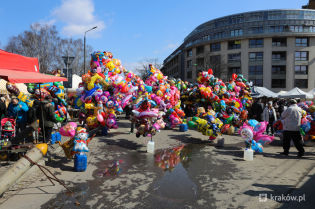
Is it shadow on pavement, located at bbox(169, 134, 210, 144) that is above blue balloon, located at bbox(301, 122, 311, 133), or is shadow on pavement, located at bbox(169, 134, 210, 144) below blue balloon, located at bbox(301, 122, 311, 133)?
below

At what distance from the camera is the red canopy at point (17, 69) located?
425 cm

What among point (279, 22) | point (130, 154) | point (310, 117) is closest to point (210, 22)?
point (279, 22)

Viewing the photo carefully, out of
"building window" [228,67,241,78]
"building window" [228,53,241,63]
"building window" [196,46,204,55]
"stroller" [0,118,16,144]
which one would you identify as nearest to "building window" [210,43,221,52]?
"building window" [196,46,204,55]

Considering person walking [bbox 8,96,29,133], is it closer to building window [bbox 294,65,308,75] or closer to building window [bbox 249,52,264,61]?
building window [bbox 249,52,264,61]

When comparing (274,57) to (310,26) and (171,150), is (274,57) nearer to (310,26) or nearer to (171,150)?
(310,26)

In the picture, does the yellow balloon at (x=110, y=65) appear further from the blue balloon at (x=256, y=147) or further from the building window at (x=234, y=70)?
the building window at (x=234, y=70)

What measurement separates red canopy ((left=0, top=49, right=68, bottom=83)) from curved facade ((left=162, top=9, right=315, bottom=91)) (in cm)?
3448

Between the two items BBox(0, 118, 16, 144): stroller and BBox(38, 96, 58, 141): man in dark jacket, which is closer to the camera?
BBox(0, 118, 16, 144): stroller

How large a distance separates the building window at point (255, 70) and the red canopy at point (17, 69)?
1695 inches

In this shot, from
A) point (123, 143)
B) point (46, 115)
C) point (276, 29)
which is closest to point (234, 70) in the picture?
point (276, 29)

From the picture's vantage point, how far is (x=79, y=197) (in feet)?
13.5

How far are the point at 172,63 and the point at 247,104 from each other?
200 ft

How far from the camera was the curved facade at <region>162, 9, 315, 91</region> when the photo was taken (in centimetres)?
4012

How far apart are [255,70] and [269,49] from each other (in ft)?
14.8
